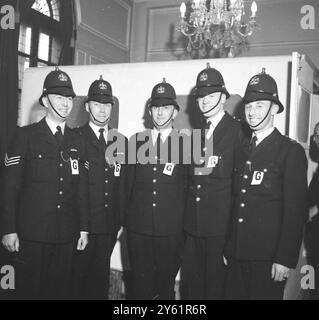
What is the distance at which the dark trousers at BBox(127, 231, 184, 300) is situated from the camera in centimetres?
285

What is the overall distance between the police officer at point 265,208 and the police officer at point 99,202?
930 mm

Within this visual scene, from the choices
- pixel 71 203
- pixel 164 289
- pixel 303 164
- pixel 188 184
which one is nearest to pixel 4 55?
pixel 71 203

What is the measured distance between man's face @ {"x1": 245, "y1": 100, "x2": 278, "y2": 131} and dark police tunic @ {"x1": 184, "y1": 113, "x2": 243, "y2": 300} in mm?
239

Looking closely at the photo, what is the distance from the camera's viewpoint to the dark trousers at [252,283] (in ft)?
7.92

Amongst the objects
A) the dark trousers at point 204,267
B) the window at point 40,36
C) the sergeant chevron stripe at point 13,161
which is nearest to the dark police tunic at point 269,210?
the dark trousers at point 204,267

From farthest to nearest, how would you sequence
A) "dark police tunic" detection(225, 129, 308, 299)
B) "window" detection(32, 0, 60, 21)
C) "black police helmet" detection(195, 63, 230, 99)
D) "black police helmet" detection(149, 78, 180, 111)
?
"window" detection(32, 0, 60, 21), "black police helmet" detection(149, 78, 180, 111), "black police helmet" detection(195, 63, 230, 99), "dark police tunic" detection(225, 129, 308, 299)

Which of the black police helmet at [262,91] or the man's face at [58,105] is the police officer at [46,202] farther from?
the black police helmet at [262,91]

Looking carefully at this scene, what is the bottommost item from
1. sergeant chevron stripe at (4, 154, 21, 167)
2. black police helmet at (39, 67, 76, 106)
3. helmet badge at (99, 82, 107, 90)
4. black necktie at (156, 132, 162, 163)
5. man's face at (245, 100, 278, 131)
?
sergeant chevron stripe at (4, 154, 21, 167)

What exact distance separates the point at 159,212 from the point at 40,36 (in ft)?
12.5

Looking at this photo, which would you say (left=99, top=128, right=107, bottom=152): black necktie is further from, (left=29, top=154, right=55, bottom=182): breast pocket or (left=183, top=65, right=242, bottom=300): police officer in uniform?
(left=183, top=65, right=242, bottom=300): police officer in uniform

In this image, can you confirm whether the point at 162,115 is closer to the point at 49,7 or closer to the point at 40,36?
the point at 40,36

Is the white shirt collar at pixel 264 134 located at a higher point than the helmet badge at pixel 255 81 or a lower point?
lower

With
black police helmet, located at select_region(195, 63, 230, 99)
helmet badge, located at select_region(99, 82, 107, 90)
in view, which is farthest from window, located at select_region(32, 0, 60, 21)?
black police helmet, located at select_region(195, 63, 230, 99)

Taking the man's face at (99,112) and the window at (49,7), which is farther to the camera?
the window at (49,7)
